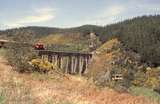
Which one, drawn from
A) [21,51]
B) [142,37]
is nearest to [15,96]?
[21,51]

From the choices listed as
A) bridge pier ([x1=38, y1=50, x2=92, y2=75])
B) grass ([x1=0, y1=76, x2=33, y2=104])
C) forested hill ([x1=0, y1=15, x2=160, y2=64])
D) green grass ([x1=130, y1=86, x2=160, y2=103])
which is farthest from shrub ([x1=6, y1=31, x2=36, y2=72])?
forested hill ([x1=0, y1=15, x2=160, y2=64])

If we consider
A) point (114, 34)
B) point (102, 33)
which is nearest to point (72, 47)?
point (114, 34)

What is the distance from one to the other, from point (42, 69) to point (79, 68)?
59.0 ft

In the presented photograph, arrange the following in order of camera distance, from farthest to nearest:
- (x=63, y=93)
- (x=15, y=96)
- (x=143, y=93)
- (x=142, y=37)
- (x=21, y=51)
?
(x=142, y=37) < (x=143, y=93) < (x=21, y=51) < (x=63, y=93) < (x=15, y=96)

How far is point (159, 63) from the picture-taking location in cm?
10094

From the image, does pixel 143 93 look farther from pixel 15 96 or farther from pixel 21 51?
pixel 15 96

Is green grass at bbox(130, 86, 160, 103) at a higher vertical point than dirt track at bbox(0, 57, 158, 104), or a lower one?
lower

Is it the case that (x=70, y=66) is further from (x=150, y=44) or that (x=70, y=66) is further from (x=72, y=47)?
(x=150, y=44)

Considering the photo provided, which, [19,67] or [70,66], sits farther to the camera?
[70,66]

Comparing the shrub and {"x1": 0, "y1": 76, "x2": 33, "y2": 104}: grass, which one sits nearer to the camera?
{"x1": 0, "y1": 76, "x2": 33, "y2": 104}: grass

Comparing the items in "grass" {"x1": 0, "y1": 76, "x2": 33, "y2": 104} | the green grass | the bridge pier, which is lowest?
the green grass

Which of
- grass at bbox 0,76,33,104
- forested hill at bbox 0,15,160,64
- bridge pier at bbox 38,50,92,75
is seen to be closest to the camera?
grass at bbox 0,76,33,104

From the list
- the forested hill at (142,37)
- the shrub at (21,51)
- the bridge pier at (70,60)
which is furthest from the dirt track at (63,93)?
the forested hill at (142,37)

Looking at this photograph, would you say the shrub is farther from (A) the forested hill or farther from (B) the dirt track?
(A) the forested hill
